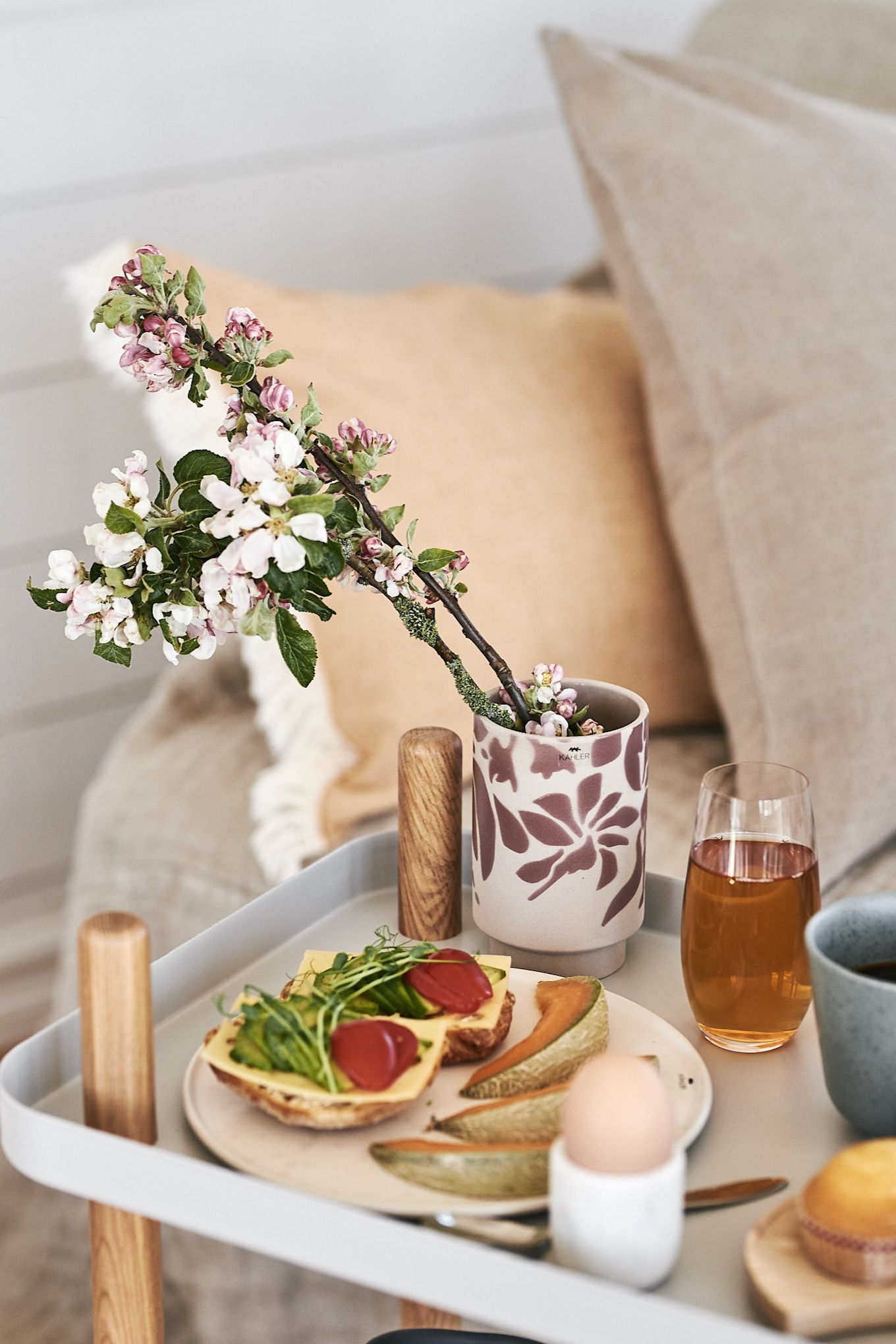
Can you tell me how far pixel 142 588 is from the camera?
0.57 meters

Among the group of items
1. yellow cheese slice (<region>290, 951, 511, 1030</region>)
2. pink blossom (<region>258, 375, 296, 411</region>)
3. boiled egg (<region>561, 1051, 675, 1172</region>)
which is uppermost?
pink blossom (<region>258, 375, 296, 411</region>)

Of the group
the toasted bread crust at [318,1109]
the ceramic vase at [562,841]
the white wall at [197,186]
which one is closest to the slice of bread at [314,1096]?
the toasted bread crust at [318,1109]

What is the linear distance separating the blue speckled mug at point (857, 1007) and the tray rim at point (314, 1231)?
0.11m

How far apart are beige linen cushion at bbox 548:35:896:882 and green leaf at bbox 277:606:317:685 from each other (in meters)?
0.49

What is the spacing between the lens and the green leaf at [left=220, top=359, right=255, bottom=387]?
1.85ft

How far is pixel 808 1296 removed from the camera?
18.2 inches

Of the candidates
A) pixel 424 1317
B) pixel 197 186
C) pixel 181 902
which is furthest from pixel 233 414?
pixel 197 186

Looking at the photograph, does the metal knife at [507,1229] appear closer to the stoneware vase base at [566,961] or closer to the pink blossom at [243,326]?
the stoneware vase base at [566,961]

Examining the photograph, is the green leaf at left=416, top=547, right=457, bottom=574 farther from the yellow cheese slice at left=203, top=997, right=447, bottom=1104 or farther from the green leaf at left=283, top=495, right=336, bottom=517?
the yellow cheese slice at left=203, top=997, right=447, bottom=1104

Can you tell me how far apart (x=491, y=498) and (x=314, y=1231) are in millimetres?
683

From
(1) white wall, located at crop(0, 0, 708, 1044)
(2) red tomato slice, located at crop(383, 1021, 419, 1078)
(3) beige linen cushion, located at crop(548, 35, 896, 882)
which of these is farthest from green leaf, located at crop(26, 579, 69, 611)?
(1) white wall, located at crop(0, 0, 708, 1044)

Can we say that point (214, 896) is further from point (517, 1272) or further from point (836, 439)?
point (517, 1272)

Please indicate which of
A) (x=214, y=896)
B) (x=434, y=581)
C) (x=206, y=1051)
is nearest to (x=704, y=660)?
(x=214, y=896)

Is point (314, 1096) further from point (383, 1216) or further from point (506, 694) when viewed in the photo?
point (506, 694)
